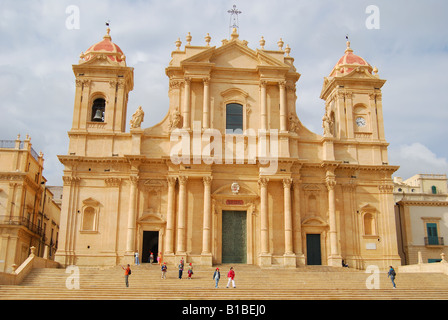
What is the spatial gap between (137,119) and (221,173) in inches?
259

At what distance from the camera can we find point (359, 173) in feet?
113

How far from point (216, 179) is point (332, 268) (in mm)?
9031

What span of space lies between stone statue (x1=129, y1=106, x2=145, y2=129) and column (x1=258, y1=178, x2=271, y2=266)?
875 centimetres

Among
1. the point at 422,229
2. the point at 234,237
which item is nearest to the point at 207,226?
the point at 234,237

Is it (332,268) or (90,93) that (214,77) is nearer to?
(90,93)

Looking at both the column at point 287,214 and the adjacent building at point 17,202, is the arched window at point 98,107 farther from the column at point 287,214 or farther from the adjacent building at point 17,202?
the column at point 287,214

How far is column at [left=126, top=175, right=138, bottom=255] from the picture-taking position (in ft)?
102

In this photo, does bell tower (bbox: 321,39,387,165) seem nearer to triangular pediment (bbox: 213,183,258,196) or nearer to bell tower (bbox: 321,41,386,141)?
bell tower (bbox: 321,41,386,141)

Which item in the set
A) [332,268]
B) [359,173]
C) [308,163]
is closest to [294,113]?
[308,163]

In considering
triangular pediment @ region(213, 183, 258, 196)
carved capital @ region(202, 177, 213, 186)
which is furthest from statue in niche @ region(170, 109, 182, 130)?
triangular pediment @ region(213, 183, 258, 196)

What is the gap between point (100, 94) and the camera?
34406mm

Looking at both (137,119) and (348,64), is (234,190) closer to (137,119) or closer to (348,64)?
(137,119)

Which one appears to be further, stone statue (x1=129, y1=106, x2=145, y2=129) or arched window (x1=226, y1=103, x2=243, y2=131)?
arched window (x1=226, y1=103, x2=243, y2=131)

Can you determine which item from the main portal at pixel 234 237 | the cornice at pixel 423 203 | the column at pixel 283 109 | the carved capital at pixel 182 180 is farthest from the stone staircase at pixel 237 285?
the cornice at pixel 423 203
